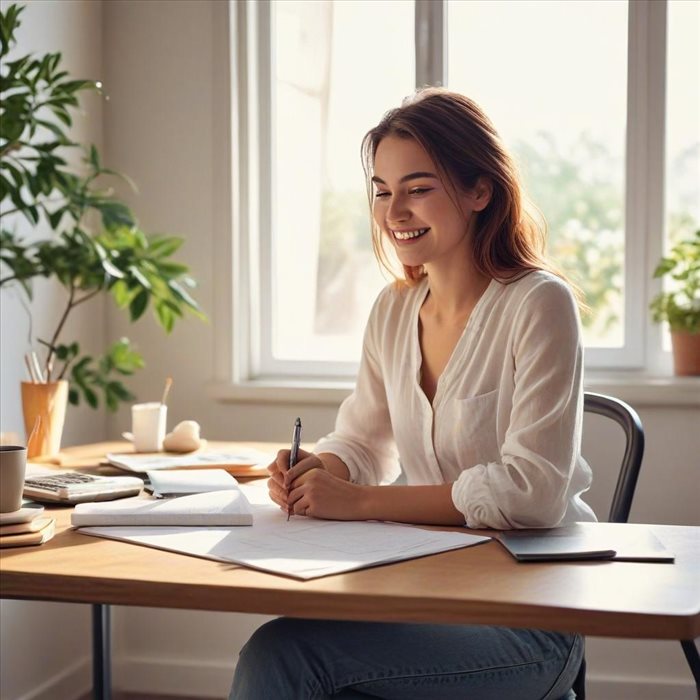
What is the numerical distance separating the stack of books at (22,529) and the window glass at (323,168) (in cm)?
161

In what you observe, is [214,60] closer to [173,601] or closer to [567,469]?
[567,469]

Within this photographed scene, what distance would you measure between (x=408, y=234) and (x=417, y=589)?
79 centimetres

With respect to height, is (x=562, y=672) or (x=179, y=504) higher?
(x=179, y=504)

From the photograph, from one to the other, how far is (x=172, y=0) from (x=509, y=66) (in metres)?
0.94

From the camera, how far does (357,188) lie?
2.94 meters

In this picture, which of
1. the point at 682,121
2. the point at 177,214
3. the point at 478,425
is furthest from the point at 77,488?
the point at 682,121

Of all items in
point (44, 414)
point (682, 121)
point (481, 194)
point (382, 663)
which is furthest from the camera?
point (682, 121)

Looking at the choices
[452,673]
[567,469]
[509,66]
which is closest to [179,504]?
[452,673]

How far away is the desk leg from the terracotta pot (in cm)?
153

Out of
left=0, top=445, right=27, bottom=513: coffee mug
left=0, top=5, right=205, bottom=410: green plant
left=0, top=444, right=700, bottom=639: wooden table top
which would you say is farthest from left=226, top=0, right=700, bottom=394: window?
left=0, top=444, right=700, bottom=639: wooden table top

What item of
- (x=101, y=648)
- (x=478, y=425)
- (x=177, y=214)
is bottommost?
(x=101, y=648)

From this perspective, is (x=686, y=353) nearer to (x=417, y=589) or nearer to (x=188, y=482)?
(x=188, y=482)

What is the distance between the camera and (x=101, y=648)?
1957 mm

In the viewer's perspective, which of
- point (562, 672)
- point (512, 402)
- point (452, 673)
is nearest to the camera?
point (452, 673)
